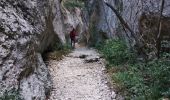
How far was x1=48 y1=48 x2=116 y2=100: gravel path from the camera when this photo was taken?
816 centimetres

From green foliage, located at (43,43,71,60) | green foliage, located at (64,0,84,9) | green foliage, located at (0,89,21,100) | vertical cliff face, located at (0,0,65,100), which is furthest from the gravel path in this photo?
green foliage, located at (64,0,84,9)

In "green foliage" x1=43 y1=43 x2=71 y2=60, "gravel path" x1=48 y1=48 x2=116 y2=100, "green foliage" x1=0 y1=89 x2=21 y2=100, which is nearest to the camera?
"green foliage" x1=0 y1=89 x2=21 y2=100

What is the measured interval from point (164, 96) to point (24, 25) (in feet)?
12.9

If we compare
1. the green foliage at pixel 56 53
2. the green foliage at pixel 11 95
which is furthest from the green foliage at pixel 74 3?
the green foliage at pixel 11 95

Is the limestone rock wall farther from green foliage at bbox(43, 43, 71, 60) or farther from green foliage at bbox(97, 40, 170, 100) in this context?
green foliage at bbox(43, 43, 71, 60)

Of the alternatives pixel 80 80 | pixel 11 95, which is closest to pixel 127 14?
pixel 80 80

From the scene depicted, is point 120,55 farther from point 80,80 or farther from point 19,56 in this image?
point 19,56

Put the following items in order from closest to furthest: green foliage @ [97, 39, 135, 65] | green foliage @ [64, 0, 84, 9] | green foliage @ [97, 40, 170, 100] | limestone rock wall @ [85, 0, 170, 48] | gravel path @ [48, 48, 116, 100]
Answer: green foliage @ [97, 40, 170, 100] < gravel path @ [48, 48, 116, 100] < limestone rock wall @ [85, 0, 170, 48] < green foliage @ [97, 39, 135, 65] < green foliage @ [64, 0, 84, 9]

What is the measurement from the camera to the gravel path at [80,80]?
8156 millimetres

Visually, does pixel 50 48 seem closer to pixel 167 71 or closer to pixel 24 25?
pixel 24 25

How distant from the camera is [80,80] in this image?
982cm

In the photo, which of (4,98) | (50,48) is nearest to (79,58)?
(50,48)

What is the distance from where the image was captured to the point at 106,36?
18781 millimetres

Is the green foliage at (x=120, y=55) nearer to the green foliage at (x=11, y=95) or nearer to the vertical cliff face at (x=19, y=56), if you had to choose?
the vertical cliff face at (x=19, y=56)
